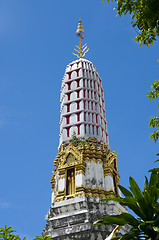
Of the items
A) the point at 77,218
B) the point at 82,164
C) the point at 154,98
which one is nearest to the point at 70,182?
the point at 82,164

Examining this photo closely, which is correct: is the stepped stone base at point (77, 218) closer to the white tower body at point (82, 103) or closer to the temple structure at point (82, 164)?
the temple structure at point (82, 164)

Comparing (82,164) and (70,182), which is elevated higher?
(82,164)

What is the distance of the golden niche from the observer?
22141 mm

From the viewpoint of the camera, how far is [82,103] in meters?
27.9

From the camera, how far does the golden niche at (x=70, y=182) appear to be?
72.6ft

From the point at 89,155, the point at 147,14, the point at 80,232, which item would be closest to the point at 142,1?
the point at 147,14

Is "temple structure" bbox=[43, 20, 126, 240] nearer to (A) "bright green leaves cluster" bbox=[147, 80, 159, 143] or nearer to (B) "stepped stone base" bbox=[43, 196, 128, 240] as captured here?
(B) "stepped stone base" bbox=[43, 196, 128, 240]

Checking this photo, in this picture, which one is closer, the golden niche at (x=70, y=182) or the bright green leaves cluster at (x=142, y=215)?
the bright green leaves cluster at (x=142, y=215)

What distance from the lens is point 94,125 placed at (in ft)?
88.3

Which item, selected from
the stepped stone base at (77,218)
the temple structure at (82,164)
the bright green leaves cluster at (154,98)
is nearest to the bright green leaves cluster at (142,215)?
the bright green leaves cluster at (154,98)

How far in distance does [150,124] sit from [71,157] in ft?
48.7

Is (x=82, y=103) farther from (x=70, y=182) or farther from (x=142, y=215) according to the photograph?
(x=142, y=215)

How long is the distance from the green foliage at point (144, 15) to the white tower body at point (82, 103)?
17567mm

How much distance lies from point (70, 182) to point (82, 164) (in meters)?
1.75
